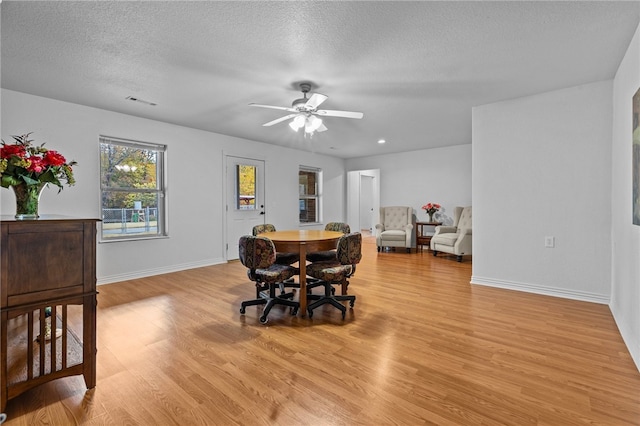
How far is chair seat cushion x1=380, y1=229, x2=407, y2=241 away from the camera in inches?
260

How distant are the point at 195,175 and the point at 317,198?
11.1ft

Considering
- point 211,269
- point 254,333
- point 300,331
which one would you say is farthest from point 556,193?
point 211,269

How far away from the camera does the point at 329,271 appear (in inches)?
117

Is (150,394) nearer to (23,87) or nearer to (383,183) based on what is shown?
(23,87)

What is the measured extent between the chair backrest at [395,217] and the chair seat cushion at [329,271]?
432cm

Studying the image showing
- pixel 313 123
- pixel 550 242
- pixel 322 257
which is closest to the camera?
pixel 313 123

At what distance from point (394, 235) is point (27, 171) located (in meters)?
5.94

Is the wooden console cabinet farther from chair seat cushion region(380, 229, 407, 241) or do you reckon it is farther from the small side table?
the small side table

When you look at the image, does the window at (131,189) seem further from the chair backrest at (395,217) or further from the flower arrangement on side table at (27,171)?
the chair backrest at (395,217)

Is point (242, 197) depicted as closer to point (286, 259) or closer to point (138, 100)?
point (138, 100)

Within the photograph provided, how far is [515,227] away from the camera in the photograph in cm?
376

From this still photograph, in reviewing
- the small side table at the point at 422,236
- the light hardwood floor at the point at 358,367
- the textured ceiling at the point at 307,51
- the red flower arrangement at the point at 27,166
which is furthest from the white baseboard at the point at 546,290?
the red flower arrangement at the point at 27,166

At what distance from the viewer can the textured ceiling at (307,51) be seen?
2039 millimetres

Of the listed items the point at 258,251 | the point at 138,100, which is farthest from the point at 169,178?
the point at 258,251
